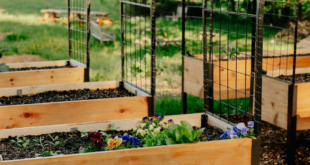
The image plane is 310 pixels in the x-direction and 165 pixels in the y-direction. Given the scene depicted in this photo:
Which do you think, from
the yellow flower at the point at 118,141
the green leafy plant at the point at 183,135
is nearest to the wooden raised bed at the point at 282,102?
the green leafy plant at the point at 183,135

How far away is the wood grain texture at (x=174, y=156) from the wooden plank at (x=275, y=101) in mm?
1449

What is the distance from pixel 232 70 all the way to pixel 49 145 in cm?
126

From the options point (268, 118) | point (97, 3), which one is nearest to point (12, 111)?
point (268, 118)

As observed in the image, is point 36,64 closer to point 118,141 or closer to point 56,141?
point 56,141

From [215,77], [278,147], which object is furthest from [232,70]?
[215,77]

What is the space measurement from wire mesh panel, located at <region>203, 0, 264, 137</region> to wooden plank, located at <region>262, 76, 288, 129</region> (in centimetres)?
16

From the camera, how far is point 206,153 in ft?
8.31

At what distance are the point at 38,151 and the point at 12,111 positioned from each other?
2.78ft

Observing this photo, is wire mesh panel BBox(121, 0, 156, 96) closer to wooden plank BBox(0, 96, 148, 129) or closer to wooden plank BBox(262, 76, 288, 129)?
wooden plank BBox(0, 96, 148, 129)

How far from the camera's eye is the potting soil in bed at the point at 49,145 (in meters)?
2.70

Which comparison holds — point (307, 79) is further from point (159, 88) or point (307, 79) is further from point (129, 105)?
point (159, 88)

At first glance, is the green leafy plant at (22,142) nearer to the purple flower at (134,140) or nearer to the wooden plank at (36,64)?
the purple flower at (134,140)

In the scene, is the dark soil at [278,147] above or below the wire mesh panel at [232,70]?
below

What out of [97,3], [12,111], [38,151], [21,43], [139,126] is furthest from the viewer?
[97,3]
